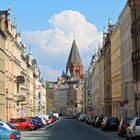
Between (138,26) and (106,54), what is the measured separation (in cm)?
5291

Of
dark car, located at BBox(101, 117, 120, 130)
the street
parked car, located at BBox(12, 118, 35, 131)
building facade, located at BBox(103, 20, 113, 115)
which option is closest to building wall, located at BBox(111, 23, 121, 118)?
building facade, located at BBox(103, 20, 113, 115)

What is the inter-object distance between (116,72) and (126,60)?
16.8 metres

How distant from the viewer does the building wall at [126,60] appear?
244 feet

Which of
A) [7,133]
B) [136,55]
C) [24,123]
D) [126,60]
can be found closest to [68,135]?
[24,123]

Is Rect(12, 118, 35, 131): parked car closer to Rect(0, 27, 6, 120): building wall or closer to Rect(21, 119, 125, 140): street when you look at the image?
Rect(21, 119, 125, 140): street

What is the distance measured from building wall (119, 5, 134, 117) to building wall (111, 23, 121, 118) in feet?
20.1

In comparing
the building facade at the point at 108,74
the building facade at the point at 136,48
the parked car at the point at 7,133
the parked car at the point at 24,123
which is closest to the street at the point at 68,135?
the parked car at the point at 24,123

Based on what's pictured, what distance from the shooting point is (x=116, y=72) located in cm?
9650

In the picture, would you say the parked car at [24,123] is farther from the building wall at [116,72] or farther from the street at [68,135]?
the building wall at [116,72]

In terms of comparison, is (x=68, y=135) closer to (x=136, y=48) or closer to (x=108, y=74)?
(x=136, y=48)

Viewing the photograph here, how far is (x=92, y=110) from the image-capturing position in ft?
543

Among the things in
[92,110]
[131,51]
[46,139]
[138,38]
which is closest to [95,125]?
[131,51]

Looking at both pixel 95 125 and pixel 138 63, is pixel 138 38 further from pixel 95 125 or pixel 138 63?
pixel 95 125

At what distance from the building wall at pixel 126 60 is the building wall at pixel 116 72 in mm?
6129
